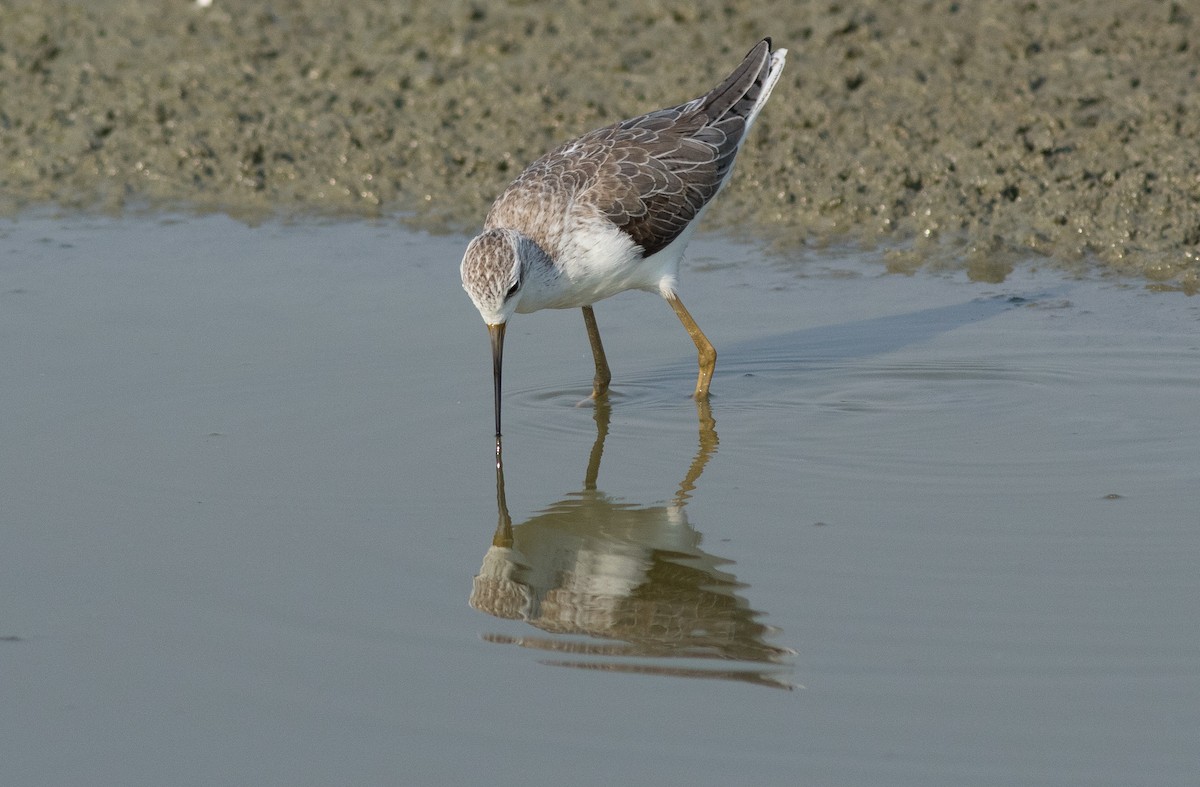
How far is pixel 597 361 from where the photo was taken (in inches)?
317

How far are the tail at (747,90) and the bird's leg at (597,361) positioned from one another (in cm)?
147

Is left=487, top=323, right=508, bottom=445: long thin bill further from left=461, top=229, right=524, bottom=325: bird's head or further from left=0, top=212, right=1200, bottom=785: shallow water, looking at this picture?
left=0, top=212, right=1200, bottom=785: shallow water

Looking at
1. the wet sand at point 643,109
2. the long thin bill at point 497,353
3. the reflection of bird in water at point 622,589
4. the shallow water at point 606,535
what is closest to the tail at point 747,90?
the shallow water at point 606,535

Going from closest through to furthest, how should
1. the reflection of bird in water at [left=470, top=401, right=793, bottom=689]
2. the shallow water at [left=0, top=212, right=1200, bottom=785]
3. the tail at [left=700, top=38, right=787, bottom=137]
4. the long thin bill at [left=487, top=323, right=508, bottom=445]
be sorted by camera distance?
1. the shallow water at [left=0, top=212, right=1200, bottom=785]
2. the reflection of bird in water at [left=470, top=401, right=793, bottom=689]
3. the long thin bill at [left=487, top=323, right=508, bottom=445]
4. the tail at [left=700, top=38, right=787, bottom=137]

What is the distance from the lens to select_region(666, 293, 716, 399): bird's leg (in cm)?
790

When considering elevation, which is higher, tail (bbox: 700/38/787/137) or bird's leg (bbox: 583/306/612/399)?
tail (bbox: 700/38/787/137)

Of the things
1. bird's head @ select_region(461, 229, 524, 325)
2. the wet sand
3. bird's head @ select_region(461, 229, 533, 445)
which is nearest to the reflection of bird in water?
bird's head @ select_region(461, 229, 533, 445)

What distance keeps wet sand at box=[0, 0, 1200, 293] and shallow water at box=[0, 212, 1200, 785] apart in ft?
2.93

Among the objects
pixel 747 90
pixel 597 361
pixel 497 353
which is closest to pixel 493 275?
pixel 497 353

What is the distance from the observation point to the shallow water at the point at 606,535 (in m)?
4.56

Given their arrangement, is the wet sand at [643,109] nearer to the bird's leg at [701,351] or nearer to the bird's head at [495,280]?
the bird's leg at [701,351]

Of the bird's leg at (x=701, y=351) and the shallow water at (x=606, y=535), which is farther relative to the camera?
the bird's leg at (x=701, y=351)

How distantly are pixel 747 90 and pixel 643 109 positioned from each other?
265 cm

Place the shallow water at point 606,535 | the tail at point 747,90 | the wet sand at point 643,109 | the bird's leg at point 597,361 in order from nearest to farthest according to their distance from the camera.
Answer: the shallow water at point 606,535
the bird's leg at point 597,361
the tail at point 747,90
the wet sand at point 643,109
